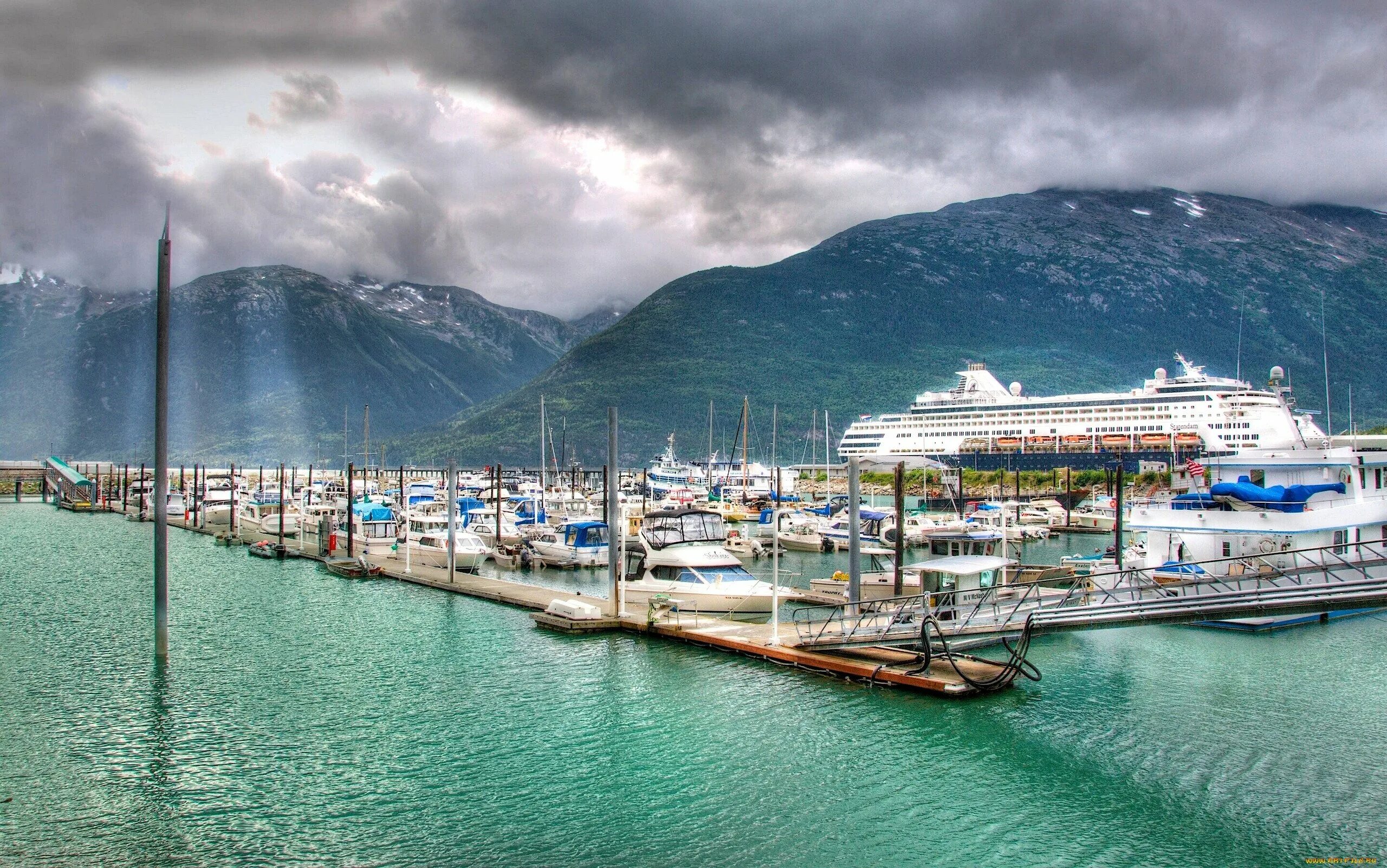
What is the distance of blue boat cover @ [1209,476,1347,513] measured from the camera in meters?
31.2

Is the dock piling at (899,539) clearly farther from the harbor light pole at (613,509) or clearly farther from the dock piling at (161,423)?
the dock piling at (161,423)

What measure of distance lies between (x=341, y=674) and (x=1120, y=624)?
19.3 m

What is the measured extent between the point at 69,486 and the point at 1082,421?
426ft

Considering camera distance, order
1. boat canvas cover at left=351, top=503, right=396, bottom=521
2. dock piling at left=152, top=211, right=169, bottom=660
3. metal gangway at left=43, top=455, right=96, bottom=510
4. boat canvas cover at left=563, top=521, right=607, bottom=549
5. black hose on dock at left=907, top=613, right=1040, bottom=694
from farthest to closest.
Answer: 1. metal gangway at left=43, top=455, right=96, bottom=510
2. boat canvas cover at left=351, top=503, right=396, bottom=521
3. boat canvas cover at left=563, top=521, right=607, bottom=549
4. black hose on dock at left=907, top=613, right=1040, bottom=694
5. dock piling at left=152, top=211, right=169, bottom=660

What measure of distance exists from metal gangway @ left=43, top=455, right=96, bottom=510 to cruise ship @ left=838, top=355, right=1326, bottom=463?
8886 centimetres

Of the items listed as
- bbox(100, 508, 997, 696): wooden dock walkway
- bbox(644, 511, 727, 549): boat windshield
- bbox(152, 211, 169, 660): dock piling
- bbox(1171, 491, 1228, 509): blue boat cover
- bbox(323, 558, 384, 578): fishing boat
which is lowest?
bbox(100, 508, 997, 696): wooden dock walkway

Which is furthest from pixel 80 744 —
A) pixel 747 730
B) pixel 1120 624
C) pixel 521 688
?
pixel 1120 624

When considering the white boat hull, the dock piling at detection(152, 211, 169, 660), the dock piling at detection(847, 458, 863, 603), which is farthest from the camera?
the white boat hull

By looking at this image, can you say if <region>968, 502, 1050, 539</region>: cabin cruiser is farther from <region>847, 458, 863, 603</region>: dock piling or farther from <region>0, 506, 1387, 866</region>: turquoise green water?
<region>0, 506, 1387, 866</region>: turquoise green water

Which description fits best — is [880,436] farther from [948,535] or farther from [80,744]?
[80,744]

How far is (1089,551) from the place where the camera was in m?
57.4

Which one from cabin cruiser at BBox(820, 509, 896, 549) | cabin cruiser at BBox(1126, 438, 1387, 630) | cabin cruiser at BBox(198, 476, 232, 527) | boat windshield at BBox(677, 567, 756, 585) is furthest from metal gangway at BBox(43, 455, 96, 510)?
cabin cruiser at BBox(1126, 438, 1387, 630)

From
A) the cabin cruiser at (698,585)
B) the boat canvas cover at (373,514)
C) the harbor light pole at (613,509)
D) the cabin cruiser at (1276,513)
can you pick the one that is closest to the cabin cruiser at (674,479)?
the boat canvas cover at (373,514)

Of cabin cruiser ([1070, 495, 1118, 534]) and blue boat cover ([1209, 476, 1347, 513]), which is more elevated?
blue boat cover ([1209, 476, 1347, 513])
